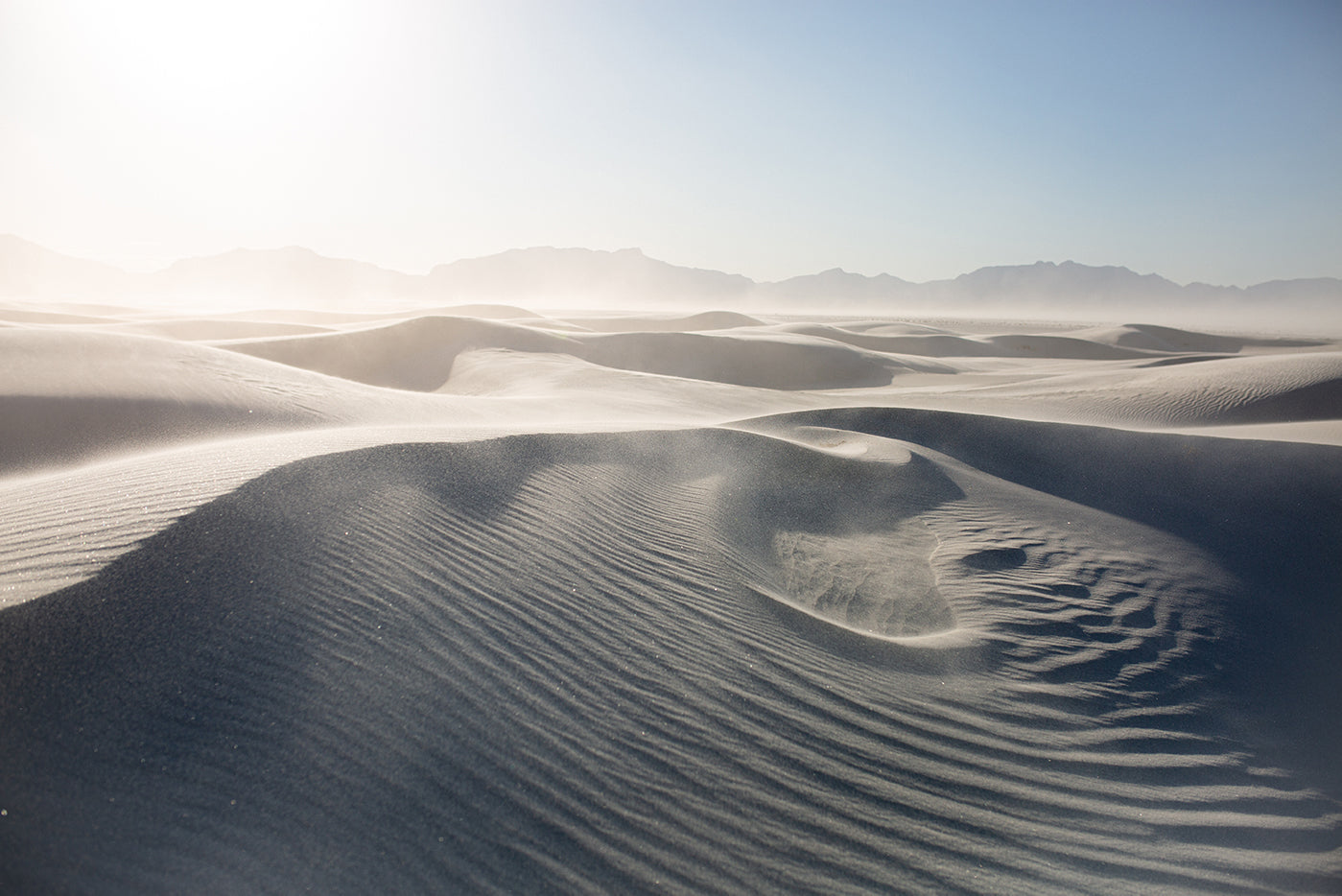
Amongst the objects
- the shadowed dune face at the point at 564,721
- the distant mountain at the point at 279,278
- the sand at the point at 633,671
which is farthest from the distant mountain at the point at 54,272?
the shadowed dune face at the point at 564,721

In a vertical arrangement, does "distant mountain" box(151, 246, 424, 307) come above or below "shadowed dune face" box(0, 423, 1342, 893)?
above

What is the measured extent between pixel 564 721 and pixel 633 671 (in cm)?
48

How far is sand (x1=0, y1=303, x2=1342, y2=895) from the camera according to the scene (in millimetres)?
1929

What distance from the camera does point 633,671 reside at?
2.90 metres

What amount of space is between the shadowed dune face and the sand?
0.04 feet

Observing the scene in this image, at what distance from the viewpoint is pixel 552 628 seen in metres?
3.01

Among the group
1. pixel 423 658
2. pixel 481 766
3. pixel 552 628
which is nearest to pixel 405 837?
pixel 481 766

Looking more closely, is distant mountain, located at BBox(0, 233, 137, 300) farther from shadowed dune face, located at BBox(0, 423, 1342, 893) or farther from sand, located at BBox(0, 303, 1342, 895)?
shadowed dune face, located at BBox(0, 423, 1342, 893)

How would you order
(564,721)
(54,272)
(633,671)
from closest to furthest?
(564,721), (633,671), (54,272)

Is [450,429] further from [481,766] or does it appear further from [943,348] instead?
[943,348]

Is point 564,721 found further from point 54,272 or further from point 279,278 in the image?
point 279,278

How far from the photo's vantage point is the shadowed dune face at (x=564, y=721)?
1.87 metres

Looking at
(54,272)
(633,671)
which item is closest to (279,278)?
(54,272)

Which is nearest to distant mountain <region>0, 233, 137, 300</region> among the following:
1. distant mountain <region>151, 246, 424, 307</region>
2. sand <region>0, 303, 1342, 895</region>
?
distant mountain <region>151, 246, 424, 307</region>
